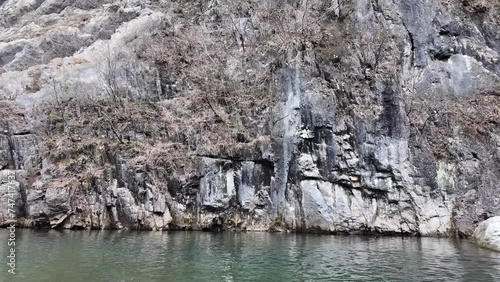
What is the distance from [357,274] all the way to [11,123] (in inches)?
1115

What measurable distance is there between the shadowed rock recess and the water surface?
10.3 ft

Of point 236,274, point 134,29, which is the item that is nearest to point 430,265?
Answer: point 236,274

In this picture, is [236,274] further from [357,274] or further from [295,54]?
[295,54]

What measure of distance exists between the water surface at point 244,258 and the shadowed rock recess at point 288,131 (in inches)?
123

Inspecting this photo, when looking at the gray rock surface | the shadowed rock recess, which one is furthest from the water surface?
the shadowed rock recess

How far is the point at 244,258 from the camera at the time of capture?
1655cm

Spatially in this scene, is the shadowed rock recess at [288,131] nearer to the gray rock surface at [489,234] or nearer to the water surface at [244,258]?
the gray rock surface at [489,234]

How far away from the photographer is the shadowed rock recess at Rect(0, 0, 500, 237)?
25281 millimetres

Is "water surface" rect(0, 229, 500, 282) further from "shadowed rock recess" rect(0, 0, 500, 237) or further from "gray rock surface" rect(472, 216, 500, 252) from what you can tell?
"shadowed rock recess" rect(0, 0, 500, 237)

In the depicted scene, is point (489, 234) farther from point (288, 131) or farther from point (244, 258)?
point (288, 131)

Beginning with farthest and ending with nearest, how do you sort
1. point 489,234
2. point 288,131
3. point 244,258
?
point 288,131 → point 489,234 → point 244,258

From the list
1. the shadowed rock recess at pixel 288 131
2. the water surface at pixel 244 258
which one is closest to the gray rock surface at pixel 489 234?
the water surface at pixel 244 258

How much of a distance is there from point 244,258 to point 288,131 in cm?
1233

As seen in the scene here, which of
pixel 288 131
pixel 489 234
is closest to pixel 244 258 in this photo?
pixel 288 131
